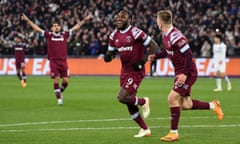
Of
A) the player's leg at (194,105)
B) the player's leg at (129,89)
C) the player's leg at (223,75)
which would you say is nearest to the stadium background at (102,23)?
the player's leg at (223,75)

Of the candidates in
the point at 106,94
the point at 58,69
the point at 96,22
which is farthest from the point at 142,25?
the point at 58,69

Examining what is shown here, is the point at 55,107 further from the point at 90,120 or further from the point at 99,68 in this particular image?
the point at 99,68

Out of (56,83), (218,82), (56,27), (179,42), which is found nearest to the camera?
(179,42)

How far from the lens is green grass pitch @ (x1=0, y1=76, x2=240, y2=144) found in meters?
11.6

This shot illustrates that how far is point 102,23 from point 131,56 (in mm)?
27668

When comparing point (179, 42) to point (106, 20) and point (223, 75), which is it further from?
point (106, 20)

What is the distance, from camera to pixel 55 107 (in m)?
18.8

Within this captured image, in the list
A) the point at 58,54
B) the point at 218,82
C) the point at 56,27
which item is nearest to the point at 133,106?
the point at 56,27

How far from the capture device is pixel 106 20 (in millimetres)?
40562

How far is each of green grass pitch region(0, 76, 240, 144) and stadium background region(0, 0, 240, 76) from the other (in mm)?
11850

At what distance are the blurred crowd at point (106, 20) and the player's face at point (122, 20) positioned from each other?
24.0m

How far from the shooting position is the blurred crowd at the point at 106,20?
1447 inches

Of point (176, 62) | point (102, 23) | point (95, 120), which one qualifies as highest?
point (102, 23)

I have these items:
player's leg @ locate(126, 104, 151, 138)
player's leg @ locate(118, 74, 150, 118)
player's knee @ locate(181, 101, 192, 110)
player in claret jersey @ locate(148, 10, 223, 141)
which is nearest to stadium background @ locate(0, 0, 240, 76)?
player's knee @ locate(181, 101, 192, 110)
